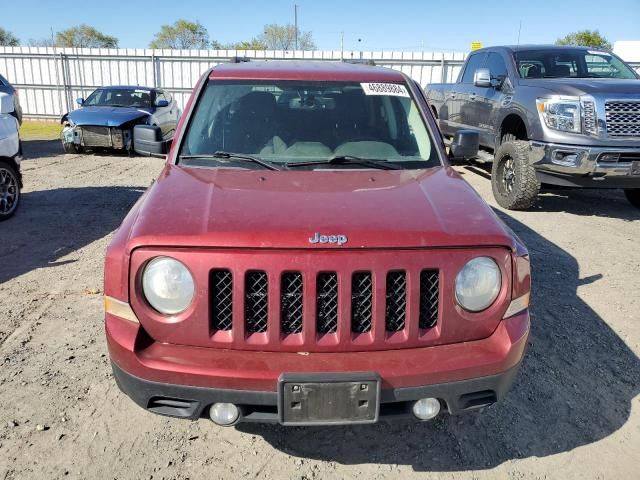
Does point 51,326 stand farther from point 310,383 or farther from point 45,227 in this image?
point 45,227

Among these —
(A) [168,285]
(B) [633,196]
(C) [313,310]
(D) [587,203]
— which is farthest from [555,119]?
(A) [168,285]

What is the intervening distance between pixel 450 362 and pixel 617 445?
126 cm

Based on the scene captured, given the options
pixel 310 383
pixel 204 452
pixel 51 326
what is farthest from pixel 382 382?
pixel 51 326

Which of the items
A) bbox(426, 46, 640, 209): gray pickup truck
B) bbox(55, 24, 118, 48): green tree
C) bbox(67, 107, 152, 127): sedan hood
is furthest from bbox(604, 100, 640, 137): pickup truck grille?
bbox(55, 24, 118, 48): green tree

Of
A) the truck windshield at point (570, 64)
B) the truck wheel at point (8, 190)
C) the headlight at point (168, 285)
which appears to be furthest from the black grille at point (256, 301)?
the truck windshield at point (570, 64)

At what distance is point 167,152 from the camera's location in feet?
11.4

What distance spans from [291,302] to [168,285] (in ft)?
1.59

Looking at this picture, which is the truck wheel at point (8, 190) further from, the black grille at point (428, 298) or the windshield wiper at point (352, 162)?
the black grille at point (428, 298)

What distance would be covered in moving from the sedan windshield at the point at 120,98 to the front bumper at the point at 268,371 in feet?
36.7

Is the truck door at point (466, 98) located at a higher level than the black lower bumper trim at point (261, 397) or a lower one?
higher

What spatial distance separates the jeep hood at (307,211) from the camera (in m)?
2.03

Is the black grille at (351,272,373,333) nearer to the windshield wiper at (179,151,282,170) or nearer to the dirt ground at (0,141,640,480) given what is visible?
the dirt ground at (0,141,640,480)

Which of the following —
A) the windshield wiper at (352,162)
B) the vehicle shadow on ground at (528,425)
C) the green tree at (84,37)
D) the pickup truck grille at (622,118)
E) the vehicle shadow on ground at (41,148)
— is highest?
the green tree at (84,37)

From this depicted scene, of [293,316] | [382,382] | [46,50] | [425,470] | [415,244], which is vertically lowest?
[425,470]
